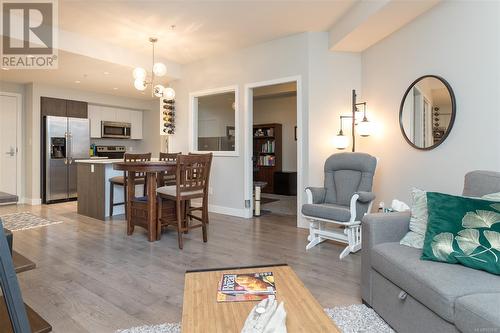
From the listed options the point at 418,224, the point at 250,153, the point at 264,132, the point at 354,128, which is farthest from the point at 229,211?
the point at 418,224

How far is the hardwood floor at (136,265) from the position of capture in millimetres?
1884

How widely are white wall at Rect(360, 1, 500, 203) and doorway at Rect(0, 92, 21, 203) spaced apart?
6.56 meters

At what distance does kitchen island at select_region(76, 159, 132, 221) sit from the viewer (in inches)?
173

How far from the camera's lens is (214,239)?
3.44m

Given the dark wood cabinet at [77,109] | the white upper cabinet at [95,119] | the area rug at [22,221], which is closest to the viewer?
the area rug at [22,221]

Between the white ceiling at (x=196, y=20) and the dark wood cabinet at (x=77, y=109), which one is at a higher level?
the white ceiling at (x=196, y=20)

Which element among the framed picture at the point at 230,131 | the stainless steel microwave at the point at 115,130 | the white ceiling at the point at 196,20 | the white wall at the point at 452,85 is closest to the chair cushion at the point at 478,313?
the white wall at the point at 452,85

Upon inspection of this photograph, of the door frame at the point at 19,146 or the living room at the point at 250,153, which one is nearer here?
the living room at the point at 250,153

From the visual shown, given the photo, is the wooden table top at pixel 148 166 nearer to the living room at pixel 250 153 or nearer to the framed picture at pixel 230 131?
the living room at pixel 250 153

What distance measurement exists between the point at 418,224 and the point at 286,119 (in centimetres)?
581

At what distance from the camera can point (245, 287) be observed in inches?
54.6

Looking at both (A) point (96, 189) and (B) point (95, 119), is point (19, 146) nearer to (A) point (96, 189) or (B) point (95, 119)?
(B) point (95, 119)

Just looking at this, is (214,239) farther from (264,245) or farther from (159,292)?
(159,292)

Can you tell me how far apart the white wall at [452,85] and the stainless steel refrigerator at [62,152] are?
5.74 metres
